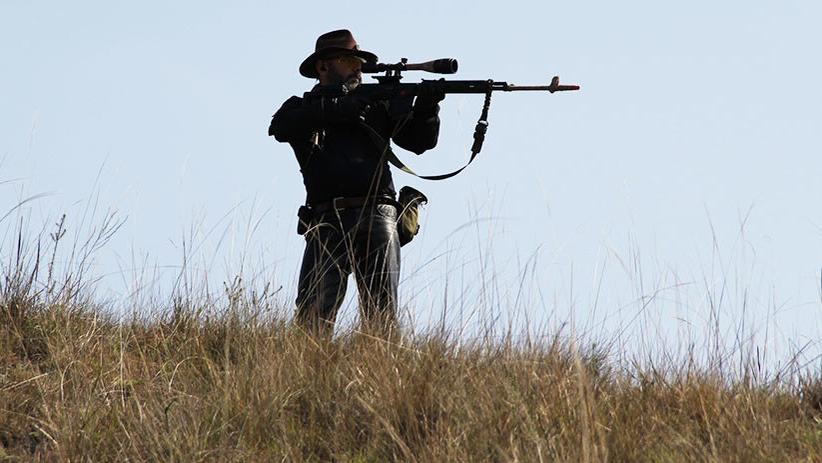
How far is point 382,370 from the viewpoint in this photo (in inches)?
171

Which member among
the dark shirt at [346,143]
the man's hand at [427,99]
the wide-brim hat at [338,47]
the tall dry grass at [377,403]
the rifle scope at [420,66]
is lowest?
the tall dry grass at [377,403]

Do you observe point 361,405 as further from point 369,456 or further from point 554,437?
point 554,437

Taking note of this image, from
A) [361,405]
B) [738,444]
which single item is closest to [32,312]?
[361,405]

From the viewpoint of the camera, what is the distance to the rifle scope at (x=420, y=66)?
5.77 metres

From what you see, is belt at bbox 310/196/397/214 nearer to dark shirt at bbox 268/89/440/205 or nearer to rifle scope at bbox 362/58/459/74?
dark shirt at bbox 268/89/440/205

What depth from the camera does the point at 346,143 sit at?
5.78m

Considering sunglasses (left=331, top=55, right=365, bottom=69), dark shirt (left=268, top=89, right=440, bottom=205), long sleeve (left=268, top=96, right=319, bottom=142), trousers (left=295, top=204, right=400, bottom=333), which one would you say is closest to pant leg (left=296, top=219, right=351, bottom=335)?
trousers (left=295, top=204, right=400, bottom=333)

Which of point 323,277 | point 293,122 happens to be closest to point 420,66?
point 293,122

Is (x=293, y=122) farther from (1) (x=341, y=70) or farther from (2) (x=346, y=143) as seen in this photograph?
(1) (x=341, y=70)

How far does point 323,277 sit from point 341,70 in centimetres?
115

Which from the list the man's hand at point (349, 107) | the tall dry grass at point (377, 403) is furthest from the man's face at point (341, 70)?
the tall dry grass at point (377, 403)

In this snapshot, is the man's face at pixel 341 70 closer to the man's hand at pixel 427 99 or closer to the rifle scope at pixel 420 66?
the rifle scope at pixel 420 66

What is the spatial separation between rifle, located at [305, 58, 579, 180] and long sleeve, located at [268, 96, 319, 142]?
0.12 m

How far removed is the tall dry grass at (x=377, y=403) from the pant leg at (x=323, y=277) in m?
0.20
